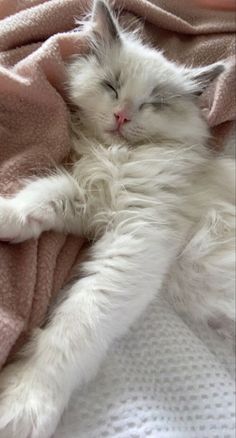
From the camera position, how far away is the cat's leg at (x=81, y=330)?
85 cm

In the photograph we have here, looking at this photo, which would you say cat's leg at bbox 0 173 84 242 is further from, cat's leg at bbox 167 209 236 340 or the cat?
cat's leg at bbox 167 209 236 340

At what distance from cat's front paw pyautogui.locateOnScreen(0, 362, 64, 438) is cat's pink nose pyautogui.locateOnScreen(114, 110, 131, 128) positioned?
59 centimetres

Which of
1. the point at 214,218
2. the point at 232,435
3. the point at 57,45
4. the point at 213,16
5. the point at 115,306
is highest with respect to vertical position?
the point at 57,45

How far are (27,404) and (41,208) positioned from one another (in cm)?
38

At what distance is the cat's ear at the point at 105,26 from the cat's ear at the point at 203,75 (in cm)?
21

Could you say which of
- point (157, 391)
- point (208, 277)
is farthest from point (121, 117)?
point (157, 391)

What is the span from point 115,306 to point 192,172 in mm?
446

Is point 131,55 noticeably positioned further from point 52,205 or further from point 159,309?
point 159,309

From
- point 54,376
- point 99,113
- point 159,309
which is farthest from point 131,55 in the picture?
point 54,376

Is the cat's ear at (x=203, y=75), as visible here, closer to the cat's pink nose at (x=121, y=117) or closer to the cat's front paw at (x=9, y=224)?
the cat's pink nose at (x=121, y=117)

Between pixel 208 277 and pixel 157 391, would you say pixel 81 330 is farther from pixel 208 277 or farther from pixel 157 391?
pixel 208 277

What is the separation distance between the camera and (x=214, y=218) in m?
1.21

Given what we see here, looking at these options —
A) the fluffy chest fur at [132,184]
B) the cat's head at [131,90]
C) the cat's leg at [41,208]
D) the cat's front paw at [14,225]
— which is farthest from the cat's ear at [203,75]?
the cat's front paw at [14,225]

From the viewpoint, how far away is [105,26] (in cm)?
125
